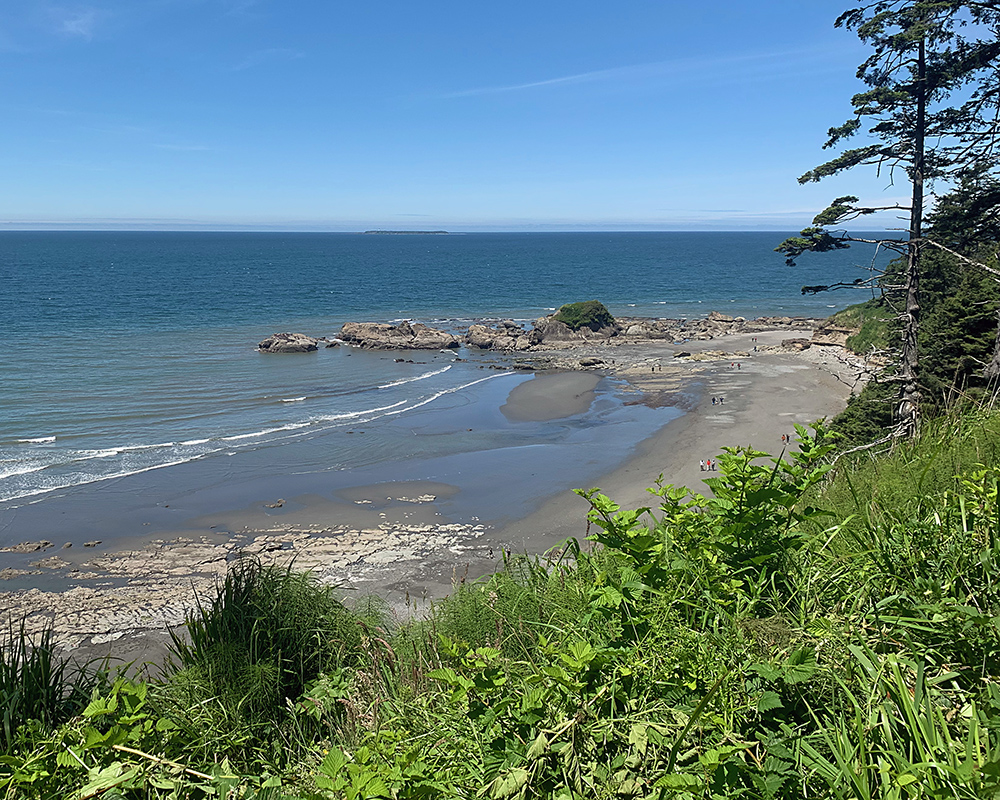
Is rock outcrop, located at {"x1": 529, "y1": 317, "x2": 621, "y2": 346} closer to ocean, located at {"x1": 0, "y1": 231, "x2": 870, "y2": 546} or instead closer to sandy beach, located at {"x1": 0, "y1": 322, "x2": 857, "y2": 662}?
ocean, located at {"x1": 0, "y1": 231, "x2": 870, "y2": 546}

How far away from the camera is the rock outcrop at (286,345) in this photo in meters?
43.3

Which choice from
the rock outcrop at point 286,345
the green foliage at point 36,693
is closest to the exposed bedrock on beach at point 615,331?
the rock outcrop at point 286,345

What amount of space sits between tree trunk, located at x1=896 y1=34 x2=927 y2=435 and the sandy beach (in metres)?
2.55

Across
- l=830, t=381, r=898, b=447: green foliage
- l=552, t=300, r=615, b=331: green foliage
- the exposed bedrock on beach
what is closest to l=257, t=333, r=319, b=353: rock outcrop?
the exposed bedrock on beach

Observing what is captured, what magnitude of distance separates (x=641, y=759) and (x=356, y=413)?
91.4 feet

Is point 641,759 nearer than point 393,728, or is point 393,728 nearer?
point 641,759

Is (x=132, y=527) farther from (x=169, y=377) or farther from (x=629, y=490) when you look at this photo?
(x=169, y=377)

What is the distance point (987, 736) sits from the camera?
7.28 ft

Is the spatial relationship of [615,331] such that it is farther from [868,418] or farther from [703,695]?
[703,695]

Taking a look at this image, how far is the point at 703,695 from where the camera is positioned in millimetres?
2734

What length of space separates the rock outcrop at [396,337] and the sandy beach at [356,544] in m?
19.1

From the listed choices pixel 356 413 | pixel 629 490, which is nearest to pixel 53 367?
pixel 356 413

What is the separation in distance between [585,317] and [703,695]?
47.9 m

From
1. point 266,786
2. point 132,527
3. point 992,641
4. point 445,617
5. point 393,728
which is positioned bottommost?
point 132,527
